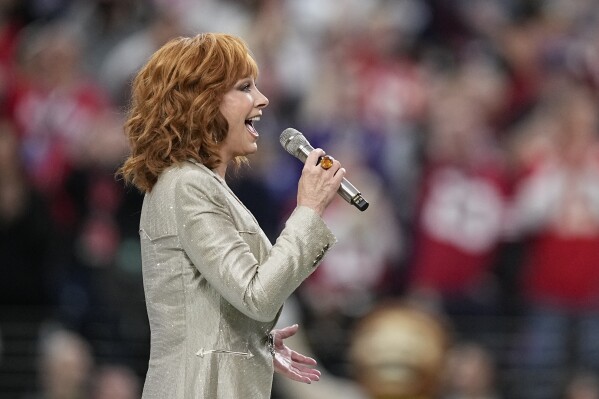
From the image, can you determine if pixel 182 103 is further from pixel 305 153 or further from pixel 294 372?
pixel 294 372

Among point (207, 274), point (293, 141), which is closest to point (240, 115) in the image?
point (293, 141)

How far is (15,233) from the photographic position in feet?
23.5

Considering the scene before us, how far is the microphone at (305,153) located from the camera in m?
2.84

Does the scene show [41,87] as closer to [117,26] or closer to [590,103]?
[117,26]

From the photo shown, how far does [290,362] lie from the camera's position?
10.6 ft

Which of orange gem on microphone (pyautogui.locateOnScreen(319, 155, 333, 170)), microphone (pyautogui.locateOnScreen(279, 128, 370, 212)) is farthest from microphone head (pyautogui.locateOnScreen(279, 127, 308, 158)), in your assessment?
orange gem on microphone (pyautogui.locateOnScreen(319, 155, 333, 170))

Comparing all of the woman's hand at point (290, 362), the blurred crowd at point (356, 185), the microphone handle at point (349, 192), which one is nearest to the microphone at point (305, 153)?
the microphone handle at point (349, 192)

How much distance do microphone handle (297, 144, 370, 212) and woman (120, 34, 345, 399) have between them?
20mm

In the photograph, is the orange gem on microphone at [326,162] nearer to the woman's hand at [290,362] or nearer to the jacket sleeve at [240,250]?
the jacket sleeve at [240,250]

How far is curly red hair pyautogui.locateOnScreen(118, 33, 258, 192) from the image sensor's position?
9.73 ft

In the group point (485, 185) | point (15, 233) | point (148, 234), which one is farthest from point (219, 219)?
point (485, 185)

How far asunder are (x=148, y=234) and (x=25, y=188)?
14.4 feet

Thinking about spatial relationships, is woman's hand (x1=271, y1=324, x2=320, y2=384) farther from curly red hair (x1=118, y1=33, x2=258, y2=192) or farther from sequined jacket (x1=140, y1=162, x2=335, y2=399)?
curly red hair (x1=118, y1=33, x2=258, y2=192)

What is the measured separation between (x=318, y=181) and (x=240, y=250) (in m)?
0.22
